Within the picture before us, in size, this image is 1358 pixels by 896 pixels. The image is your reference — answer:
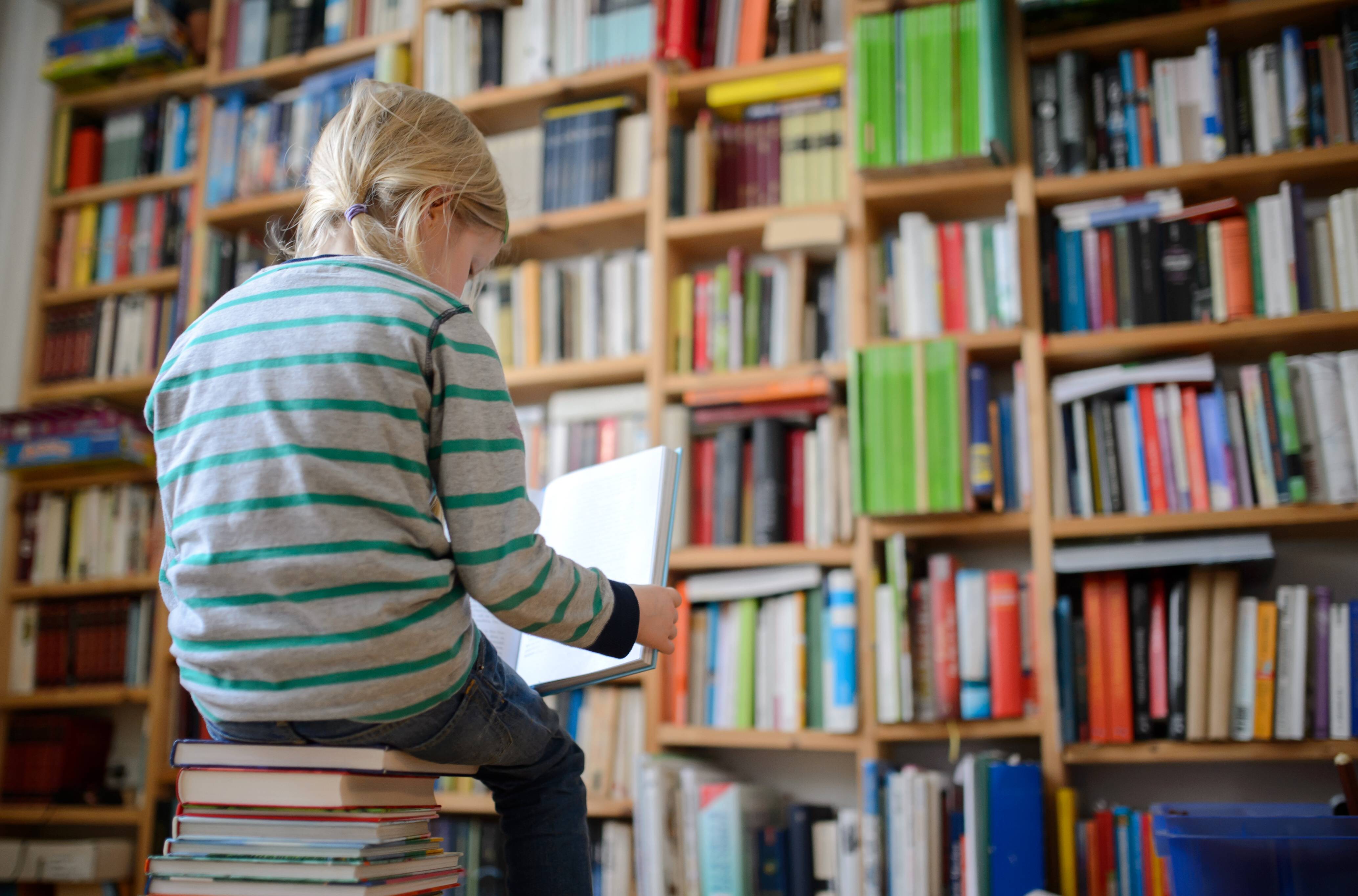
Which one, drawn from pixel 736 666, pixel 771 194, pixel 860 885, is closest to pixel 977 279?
pixel 771 194

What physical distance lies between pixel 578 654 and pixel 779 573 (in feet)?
3.50

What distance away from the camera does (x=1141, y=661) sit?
1973mm

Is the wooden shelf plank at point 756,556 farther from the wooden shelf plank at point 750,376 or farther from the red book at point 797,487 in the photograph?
the wooden shelf plank at point 750,376

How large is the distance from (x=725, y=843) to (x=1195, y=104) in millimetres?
1676

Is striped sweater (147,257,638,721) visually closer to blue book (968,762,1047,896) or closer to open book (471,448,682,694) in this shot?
open book (471,448,682,694)

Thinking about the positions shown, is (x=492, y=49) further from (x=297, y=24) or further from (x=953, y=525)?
(x=953, y=525)

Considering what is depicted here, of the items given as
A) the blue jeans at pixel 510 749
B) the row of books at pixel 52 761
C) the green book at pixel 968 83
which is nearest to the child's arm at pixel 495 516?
the blue jeans at pixel 510 749

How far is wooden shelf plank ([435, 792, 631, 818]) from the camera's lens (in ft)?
7.18

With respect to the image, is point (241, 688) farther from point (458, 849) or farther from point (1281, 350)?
point (1281, 350)

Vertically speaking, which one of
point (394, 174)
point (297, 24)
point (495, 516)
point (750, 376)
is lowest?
point (495, 516)

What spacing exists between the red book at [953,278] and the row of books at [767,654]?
0.55m

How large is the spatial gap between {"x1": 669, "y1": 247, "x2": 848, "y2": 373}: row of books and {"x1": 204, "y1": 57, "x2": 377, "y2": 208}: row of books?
3.74 feet

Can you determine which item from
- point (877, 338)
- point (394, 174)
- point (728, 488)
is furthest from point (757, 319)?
point (394, 174)

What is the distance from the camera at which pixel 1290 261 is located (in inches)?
79.2
